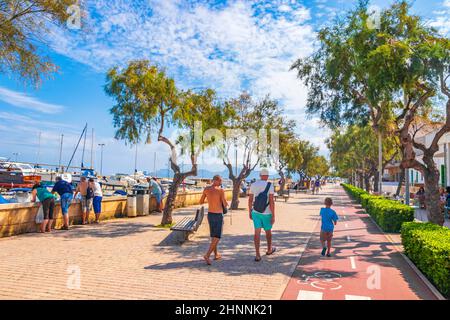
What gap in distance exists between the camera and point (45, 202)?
1121 centimetres

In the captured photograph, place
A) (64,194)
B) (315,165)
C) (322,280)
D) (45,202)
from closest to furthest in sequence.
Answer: (322,280) < (45,202) < (64,194) < (315,165)

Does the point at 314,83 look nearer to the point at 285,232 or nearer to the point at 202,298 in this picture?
the point at 285,232

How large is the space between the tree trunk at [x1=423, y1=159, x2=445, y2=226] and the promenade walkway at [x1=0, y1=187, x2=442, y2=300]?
1564 mm

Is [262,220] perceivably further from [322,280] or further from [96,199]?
[96,199]

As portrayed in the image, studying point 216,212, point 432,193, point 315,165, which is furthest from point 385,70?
point 315,165

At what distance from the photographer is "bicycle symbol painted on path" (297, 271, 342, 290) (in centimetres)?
617

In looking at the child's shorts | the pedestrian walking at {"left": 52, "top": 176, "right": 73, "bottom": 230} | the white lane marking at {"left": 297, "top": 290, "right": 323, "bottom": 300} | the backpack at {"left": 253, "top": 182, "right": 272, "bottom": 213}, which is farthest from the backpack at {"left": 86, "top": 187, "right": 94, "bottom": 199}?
the white lane marking at {"left": 297, "top": 290, "right": 323, "bottom": 300}

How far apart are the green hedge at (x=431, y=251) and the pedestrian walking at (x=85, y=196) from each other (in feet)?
33.7

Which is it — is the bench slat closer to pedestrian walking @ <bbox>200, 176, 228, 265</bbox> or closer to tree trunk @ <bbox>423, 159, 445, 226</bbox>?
pedestrian walking @ <bbox>200, 176, 228, 265</bbox>

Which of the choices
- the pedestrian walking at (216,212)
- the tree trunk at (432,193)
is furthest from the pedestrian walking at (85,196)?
the tree trunk at (432,193)

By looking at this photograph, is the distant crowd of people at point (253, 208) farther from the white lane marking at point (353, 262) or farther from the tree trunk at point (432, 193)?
the tree trunk at point (432, 193)

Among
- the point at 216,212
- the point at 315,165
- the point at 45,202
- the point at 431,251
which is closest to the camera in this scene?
the point at 431,251

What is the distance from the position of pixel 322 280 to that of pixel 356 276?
77 cm

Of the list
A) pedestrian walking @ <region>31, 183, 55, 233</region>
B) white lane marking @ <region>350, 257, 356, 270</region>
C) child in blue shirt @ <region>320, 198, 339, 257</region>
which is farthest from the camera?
pedestrian walking @ <region>31, 183, 55, 233</region>
